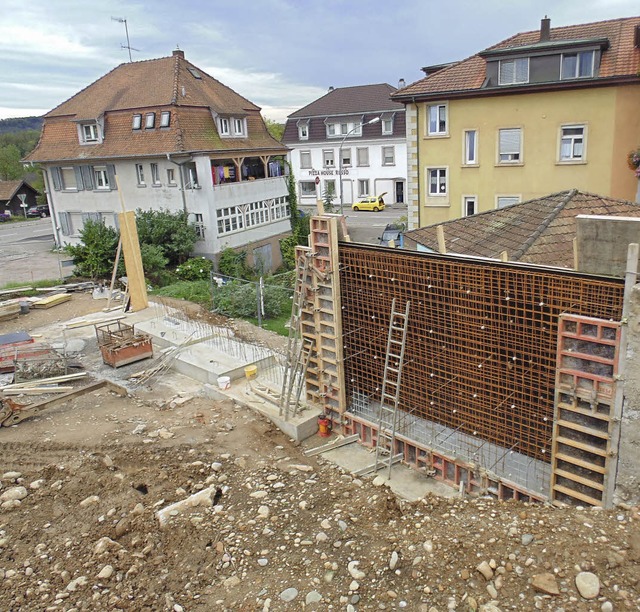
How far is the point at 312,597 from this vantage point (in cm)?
629

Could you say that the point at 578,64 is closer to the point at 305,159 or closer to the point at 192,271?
the point at 192,271

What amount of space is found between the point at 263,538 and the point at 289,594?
1230 mm

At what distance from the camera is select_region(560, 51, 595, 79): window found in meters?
21.6

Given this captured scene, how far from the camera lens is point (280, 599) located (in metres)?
6.36

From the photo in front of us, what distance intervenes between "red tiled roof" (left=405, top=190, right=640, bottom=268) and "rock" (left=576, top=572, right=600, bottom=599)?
7139 millimetres

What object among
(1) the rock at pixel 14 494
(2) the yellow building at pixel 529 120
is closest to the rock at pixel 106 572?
(1) the rock at pixel 14 494

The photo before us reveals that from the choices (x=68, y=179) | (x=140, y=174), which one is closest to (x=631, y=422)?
(x=140, y=174)

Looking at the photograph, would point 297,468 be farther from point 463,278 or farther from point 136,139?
point 136,139

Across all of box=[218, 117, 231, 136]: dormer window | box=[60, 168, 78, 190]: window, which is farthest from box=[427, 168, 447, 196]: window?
box=[60, 168, 78, 190]: window

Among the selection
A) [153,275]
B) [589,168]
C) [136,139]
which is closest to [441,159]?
[589,168]

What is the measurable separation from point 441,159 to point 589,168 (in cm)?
608

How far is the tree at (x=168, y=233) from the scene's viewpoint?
85.8ft

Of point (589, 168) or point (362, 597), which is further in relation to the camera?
point (589, 168)

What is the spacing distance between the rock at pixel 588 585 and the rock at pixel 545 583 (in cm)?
21
